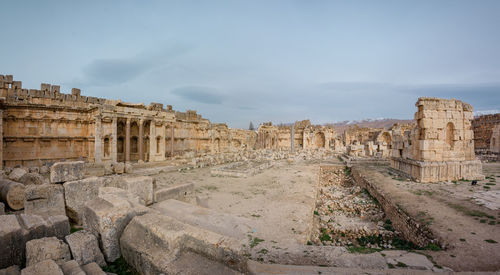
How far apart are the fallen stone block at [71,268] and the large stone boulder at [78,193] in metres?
2.28

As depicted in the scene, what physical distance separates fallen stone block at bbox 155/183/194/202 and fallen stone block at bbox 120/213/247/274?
2.89 meters

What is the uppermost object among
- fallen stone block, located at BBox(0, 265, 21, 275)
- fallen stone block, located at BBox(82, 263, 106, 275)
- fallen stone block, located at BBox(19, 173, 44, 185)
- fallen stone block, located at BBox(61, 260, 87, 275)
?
fallen stone block, located at BBox(19, 173, 44, 185)

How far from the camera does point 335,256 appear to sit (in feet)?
13.9

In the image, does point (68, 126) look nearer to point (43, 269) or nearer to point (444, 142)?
point (43, 269)

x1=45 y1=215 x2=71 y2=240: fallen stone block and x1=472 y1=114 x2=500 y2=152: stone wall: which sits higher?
x1=472 y1=114 x2=500 y2=152: stone wall

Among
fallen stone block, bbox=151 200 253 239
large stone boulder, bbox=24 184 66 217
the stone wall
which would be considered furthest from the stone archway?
large stone boulder, bbox=24 184 66 217

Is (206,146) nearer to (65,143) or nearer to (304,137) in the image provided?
(65,143)

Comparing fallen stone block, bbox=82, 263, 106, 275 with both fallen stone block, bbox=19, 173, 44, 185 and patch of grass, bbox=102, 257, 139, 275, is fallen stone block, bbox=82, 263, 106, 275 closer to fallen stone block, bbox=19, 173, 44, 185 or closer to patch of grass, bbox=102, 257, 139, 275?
patch of grass, bbox=102, 257, 139, 275

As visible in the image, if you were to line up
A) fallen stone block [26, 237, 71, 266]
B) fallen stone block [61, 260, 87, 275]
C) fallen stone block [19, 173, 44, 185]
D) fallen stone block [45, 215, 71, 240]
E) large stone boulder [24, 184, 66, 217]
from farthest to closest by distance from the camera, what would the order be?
fallen stone block [19, 173, 44, 185] < large stone boulder [24, 184, 66, 217] < fallen stone block [45, 215, 71, 240] < fallen stone block [26, 237, 71, 266] < fallen stone block [61, 260, 87, 275]

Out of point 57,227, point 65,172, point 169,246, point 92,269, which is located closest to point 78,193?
point 65,172

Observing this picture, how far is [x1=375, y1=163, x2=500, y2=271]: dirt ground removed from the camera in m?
4.14

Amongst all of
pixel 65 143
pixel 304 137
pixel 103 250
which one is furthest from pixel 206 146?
pixel 103 250

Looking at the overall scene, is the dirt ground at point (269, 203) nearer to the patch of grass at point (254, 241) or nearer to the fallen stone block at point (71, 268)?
the patch of grass at point (254, 241)

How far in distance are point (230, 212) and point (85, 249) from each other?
4.28 m
